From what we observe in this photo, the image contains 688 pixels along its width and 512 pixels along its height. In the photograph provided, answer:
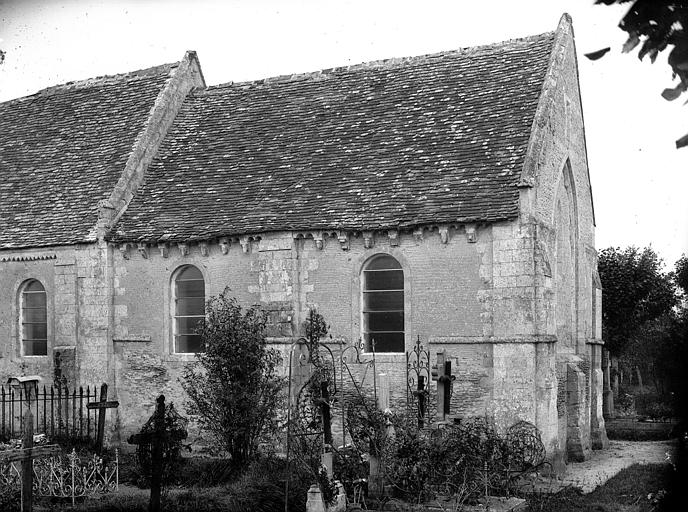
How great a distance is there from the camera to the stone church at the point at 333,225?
65.0 feet

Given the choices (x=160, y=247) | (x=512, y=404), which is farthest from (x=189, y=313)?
(x=512, y=404)

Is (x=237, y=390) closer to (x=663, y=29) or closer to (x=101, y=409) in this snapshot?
(x=101, y=409)

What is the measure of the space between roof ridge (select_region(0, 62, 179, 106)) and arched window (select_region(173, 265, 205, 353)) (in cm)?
776

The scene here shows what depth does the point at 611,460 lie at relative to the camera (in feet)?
72.7

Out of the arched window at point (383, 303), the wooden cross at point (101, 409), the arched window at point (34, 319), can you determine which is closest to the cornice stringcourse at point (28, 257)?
the arched window at point (34, 319)

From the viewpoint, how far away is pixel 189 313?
77.2 feet

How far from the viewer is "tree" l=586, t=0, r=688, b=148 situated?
462 cm

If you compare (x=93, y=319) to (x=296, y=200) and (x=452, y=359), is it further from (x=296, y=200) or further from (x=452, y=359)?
(x=452, y=359)

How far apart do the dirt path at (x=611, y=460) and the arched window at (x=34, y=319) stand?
47.1 feet

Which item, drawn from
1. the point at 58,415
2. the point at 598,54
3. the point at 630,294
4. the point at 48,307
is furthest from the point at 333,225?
the point at 630,294

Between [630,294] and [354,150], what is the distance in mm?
17658

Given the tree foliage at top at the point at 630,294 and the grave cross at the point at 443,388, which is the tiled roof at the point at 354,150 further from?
the tree foliage at top at the point at 630,294

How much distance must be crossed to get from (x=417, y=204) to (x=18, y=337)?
12.3 meters

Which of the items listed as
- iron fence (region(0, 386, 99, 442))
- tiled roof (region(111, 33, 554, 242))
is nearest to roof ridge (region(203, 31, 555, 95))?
tiled roof (region(111, 33, 554, 242))
